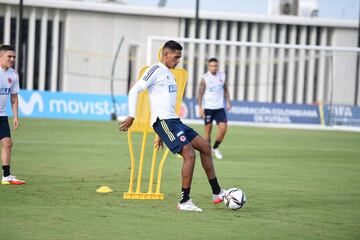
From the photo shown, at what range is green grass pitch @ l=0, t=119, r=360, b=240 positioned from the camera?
9.38 meters

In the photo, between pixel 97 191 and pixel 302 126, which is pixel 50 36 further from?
pixel 97 191

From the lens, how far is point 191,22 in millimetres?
46750

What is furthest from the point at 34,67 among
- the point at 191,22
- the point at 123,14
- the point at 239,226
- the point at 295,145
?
the point at 239,226

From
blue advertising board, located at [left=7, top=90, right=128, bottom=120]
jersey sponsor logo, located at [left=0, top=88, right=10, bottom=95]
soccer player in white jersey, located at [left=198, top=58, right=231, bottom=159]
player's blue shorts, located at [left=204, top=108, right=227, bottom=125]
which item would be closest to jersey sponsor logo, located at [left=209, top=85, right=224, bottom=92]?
soccer player in white jersey, located at [left=198, top=58, right=231, bottom=159]

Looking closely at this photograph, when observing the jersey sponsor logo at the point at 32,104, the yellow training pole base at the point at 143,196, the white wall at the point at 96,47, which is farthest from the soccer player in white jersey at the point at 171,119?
the white wall at the point at 96,47

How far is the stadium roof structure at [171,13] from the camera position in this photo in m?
43.9

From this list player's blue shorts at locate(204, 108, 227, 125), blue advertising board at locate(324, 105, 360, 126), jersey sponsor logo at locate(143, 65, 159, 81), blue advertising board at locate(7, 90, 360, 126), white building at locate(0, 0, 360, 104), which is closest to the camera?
jersey sponsor logo at locate(143, 65, 159, 81)

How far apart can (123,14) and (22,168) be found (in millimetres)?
30863

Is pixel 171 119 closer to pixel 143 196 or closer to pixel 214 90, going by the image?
pixel 143 196

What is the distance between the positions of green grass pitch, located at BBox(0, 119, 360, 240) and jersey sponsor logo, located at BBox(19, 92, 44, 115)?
10.6 metres

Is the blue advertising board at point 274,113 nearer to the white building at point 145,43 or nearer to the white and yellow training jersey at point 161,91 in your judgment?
the white building at point 145,43

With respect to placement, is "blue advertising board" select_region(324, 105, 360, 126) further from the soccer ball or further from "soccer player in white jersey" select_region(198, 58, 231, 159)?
the soccer ball

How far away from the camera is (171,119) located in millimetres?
11078

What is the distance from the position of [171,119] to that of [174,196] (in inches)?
69.4
